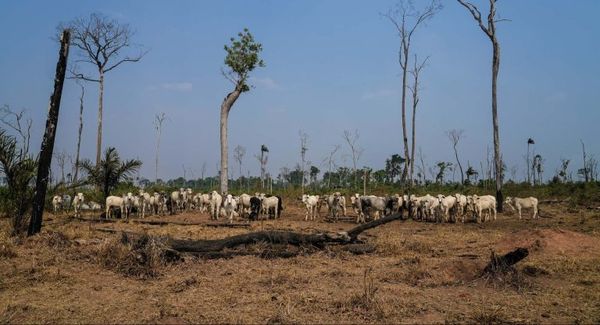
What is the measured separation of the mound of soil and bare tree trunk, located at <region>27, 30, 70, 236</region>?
11900 mm

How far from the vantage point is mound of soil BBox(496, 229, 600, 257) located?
11047 millimetres

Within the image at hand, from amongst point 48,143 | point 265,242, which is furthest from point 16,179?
point 265,242

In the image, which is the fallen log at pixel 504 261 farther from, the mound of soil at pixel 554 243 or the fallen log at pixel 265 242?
the mound of soil at pixel 554 243

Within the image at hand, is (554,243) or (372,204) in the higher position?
(372,204)

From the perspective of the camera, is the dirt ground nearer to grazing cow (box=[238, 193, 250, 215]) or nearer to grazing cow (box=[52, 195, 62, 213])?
grazing cow (box=[238, 193, 250, 215])

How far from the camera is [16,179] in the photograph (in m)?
13.5

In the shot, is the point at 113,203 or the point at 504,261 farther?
the point at 113,203

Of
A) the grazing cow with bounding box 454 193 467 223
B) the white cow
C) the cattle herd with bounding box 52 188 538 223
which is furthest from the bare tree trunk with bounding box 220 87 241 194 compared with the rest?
the grazing cow with bounding box 454 193 467 223

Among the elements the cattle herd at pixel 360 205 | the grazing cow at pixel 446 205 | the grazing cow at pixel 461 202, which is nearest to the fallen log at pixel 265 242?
the cattle herd at pixel 360 205

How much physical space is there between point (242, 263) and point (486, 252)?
5955 millimetres

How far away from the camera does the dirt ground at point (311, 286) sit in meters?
6.77

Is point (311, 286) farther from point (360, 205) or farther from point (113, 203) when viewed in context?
point (113, 203)

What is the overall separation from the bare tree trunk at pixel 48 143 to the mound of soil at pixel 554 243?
39.0 ft

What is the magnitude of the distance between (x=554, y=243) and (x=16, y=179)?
47.2ft
